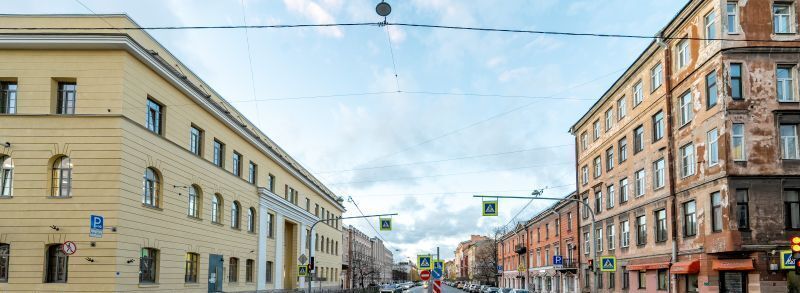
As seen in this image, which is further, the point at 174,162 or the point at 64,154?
the point at 174,162

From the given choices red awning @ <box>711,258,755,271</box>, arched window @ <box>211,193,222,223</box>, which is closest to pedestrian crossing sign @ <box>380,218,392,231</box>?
arched window @ <box>211,193,222,223</box>

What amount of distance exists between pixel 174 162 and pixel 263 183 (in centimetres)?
1387

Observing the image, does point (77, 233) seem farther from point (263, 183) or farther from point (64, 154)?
point (263, 183)

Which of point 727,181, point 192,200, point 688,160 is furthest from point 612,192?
point 192,200

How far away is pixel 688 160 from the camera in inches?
1150

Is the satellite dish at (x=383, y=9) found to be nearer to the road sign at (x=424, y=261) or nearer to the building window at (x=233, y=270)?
the road sign at (x=424, y=261)

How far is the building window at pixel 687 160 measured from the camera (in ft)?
93.7

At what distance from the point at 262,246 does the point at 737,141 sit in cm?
2656

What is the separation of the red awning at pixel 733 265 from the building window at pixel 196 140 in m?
22.2

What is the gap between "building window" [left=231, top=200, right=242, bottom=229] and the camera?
3497 cm

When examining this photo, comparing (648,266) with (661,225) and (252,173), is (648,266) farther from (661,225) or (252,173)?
(252,173)

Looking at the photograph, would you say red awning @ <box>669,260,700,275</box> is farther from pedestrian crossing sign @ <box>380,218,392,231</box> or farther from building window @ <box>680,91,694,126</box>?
pedestrian crossing sign @ <box>380,218,392,231</box>

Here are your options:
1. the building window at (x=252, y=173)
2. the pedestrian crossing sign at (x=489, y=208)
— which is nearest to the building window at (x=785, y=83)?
the pedestrian crossing sign at (x=489, y=208)

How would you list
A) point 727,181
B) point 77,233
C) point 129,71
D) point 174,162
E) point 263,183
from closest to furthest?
point 77,233, point 129,71, point 727,181, point 174,162, point 263,183
